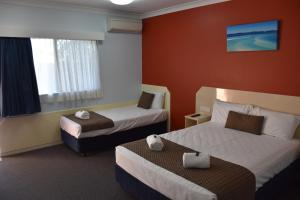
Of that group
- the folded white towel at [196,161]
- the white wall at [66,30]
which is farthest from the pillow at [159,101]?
the folded white towel at [196,161]

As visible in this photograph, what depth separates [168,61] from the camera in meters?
4.59

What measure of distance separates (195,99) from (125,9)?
7.18 feet

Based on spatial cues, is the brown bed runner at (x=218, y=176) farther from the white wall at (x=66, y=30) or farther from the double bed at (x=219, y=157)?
the white wall at (x=66, y=30)

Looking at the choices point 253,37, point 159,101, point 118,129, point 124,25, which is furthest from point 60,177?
point 253,37

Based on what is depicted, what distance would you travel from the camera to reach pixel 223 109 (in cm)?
349

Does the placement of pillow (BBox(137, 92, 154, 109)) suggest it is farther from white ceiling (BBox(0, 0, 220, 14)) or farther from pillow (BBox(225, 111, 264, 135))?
pillow (BBox(225, 111, 264, 135))

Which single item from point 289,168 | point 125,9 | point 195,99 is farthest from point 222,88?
point 125,9

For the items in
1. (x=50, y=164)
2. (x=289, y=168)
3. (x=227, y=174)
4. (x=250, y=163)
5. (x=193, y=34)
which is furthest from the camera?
(x=193, y=34)

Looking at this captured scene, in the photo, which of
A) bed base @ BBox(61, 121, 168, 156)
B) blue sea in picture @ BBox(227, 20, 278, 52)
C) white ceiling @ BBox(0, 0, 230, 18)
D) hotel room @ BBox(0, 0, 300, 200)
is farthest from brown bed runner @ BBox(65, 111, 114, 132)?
blue sea in picture @ BBox(227, 20, 278, 52)

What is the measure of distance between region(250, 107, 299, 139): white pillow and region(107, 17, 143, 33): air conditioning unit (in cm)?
293

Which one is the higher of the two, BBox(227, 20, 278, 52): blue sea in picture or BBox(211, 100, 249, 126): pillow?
BBox(227, 20, 278, 52): blue sea in picture

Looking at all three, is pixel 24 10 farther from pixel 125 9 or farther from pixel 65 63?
pixel 125 9

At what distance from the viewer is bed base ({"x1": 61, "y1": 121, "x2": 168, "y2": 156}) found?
359 centimetres

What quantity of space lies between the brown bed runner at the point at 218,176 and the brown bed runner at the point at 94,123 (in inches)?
55.7
